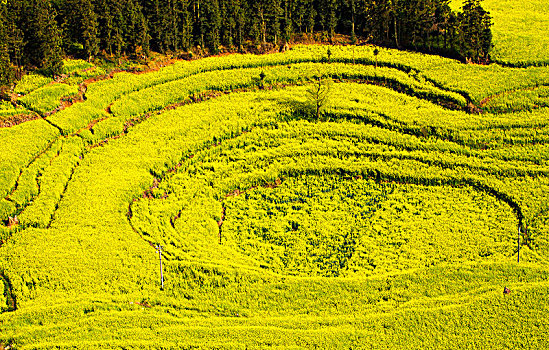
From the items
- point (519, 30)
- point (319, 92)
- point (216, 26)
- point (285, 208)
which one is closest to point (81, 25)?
point (216, 26)

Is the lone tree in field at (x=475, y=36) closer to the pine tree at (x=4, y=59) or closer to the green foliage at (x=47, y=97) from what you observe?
the green foliage at (x=47, y=97)

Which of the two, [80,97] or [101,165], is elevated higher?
[80,97]

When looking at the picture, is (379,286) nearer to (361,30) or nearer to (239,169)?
(239,169)

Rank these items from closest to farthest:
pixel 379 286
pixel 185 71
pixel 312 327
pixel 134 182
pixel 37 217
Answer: pixel 312 327
pixel 379 286
pixel 37 217
pixel 134 182
pixel 185 71

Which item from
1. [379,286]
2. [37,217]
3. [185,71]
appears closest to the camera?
[379,286]

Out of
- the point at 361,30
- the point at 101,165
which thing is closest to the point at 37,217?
the point at 101,165

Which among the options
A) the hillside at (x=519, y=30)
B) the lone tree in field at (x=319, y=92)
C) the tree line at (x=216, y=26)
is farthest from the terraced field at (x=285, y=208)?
the tree line at (x=216, y=26)

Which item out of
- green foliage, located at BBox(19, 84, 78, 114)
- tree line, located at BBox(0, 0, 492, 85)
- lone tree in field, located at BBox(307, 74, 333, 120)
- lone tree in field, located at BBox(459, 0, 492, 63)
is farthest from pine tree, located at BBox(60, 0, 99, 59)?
lone tree in field, located at BBox(459, 0, 492, 63)
